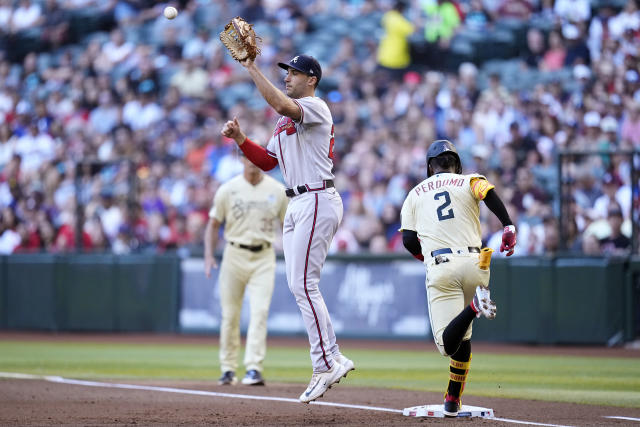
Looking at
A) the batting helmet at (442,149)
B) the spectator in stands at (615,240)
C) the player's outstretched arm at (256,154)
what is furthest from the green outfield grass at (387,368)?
the player's outstretched arm at (256,154)

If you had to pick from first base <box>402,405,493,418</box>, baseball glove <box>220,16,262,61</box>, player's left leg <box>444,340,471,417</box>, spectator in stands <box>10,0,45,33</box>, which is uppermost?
spectator in stands <box>10,0,45,33</box>

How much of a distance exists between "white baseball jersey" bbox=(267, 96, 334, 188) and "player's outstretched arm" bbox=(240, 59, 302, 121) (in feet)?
0.60

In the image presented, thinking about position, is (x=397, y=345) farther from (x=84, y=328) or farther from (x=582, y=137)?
(x=84, y=328)

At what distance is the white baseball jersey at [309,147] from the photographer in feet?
23.7

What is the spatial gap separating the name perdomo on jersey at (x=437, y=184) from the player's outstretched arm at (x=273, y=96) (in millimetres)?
996

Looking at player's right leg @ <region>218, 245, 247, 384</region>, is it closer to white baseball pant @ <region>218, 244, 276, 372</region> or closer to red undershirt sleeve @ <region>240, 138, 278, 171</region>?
white baseball pant @ <region>218, 244, 276, 372</region>

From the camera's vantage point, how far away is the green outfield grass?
9469 mm

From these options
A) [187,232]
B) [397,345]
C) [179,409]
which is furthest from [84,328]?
[179,409]

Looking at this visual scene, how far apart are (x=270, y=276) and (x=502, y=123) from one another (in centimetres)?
812

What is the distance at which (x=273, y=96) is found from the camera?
267 inches

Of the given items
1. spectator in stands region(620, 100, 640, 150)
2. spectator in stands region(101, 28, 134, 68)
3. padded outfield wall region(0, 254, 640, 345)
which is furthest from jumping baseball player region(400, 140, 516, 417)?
spectator in stands region(101, 28, 134, 68)

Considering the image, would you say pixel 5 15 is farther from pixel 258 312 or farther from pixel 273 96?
pixel 273 96

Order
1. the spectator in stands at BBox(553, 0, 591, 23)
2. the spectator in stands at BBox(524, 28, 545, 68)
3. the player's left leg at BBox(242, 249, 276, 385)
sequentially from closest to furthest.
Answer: the player's left leg at BBox(242, 249, 276, 385), the spectator in stands at BBox(553, 0, 591, 23), the spectator in stands at BBox(524, 28, 545, 68)

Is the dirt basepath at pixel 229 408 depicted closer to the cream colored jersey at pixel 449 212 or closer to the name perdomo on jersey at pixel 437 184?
the cream colored jersey at pixel 449 212
